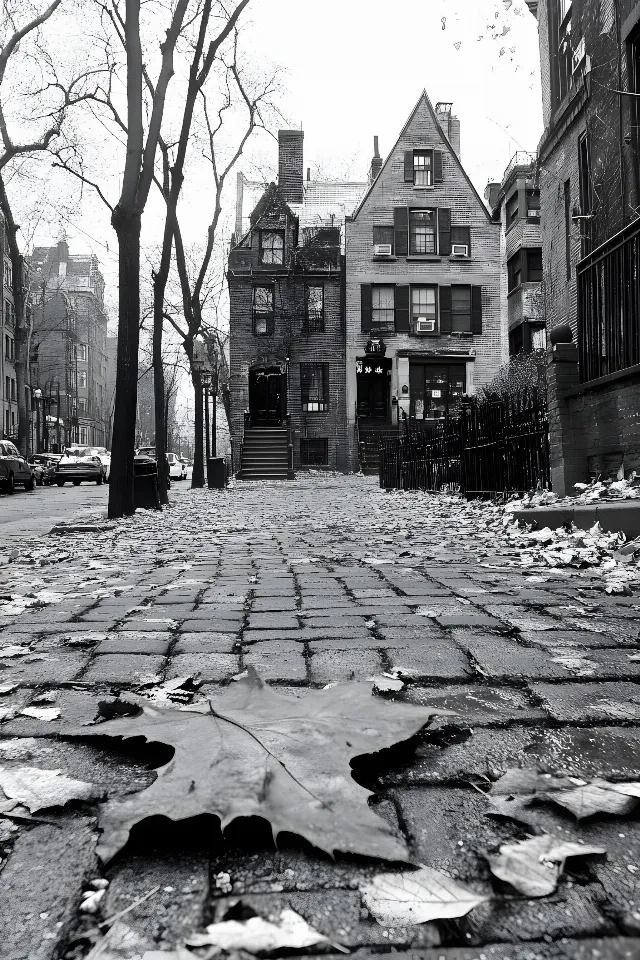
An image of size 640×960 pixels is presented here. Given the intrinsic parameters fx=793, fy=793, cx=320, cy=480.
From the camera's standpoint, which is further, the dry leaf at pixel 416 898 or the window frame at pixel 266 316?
the window frame at pixel 266 316

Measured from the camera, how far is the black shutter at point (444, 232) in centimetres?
3984

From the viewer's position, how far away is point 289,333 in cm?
4025

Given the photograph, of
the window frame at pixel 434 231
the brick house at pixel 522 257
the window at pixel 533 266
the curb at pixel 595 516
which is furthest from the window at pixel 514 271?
the curb at pixel 595 516

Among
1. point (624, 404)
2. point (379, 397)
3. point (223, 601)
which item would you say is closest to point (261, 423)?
point (379, 397)

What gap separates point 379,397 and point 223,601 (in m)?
35.8

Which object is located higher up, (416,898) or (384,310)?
(384,310)

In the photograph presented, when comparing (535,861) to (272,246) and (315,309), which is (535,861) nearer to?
(315,309)

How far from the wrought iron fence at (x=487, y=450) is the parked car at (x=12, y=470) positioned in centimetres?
1423

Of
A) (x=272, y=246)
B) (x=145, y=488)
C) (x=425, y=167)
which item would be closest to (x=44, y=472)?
(x=272, y=246)

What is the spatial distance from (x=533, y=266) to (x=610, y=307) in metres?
32.9

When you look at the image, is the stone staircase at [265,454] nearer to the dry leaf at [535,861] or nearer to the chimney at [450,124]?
the chimney at [450,124]

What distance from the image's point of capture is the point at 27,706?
245 centimetres

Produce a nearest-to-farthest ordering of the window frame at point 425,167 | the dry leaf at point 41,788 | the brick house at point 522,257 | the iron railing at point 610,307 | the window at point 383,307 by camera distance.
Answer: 1. the dry leaf at point 41,788
2. the iron railing at point 610,307
3. the brick house at point 522,257
4. the window at point 383,307
5. the window frame at point 425,167

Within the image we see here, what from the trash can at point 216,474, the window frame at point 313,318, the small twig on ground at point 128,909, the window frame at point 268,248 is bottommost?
the small twig on ground at point 128,909
